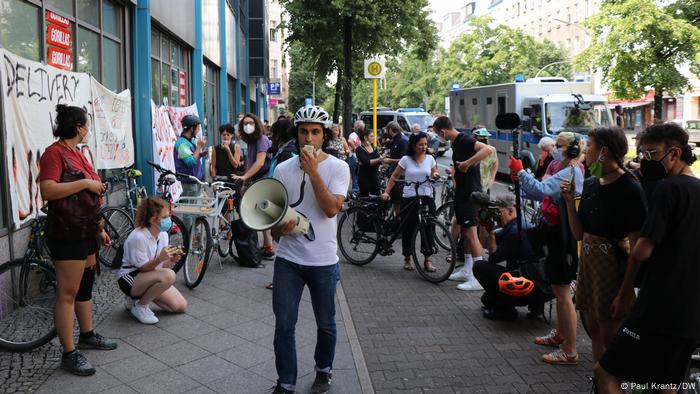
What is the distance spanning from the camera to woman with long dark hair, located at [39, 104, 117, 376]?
440 cm

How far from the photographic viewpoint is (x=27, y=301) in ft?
17.5

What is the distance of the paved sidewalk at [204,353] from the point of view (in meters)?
4.52

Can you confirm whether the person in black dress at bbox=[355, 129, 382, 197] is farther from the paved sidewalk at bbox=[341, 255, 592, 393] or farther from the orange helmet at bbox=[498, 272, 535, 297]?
the orange helmet at bbox=[498, 272, 535, 297]

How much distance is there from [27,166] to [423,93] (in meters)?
71.0

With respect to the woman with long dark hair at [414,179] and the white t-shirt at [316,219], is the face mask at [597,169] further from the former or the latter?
the woman with long dark hair at [414,179]

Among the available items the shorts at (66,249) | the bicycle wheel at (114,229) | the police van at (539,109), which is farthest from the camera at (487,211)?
the police van at (539,109)

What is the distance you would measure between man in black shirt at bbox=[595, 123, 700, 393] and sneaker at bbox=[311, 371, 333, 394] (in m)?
1.88

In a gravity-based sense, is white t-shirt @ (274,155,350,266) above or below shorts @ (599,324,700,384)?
above

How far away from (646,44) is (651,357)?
25638 mm

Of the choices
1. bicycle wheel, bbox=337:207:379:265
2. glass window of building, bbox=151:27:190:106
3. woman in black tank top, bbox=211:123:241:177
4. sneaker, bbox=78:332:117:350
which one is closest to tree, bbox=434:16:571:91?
glass window of building, bbox=151:27:190:106

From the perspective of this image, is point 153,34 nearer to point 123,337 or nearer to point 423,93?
point 123,337

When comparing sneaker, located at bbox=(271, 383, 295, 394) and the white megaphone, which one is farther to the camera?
sneaker, located at bbox=(271, 383, 295, 394)

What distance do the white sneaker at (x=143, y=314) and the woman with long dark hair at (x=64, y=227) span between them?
3.89 feet

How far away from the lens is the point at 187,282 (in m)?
7.19
